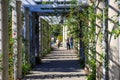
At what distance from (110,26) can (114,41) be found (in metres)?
0.40

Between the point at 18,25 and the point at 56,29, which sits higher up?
the point at 56,29

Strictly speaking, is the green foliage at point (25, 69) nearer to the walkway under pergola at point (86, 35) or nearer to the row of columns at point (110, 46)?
the walkway under pergola at point (86, 35)

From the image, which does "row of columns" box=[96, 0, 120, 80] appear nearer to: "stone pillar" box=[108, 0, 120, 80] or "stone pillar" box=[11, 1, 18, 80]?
"stone pillar" box=[108, 0, 120, 80]

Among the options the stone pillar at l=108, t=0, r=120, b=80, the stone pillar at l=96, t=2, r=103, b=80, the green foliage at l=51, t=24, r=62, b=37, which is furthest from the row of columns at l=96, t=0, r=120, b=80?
the green foliage at l=51, t=24, r=62, b=37

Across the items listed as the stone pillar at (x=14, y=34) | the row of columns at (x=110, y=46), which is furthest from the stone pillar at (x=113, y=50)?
the stone pillar at (x=14, y=34)

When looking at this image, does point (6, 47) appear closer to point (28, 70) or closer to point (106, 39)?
point (106, 39)

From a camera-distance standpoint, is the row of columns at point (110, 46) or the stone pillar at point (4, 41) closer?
the row of columns at point (110, 46)

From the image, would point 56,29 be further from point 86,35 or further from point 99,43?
point 99,43

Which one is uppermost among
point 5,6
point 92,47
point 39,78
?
point 5,6

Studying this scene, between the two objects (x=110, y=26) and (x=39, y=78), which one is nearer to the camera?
(x=110, y=26)

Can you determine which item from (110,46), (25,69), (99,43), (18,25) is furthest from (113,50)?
(25,69)

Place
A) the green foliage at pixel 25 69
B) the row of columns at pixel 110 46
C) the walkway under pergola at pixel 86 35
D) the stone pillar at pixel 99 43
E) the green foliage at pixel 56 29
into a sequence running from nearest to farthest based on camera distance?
the row of columns at pixel 110 46
the walkway under pergola at pixel 86 35
the stone pillar at pixel 99 43
the green foliage at pixel 25 69
the green foliage at pixel 56 29

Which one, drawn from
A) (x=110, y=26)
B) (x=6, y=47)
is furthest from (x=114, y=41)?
(x=6, y=47)

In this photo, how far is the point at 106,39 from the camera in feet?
34.6
